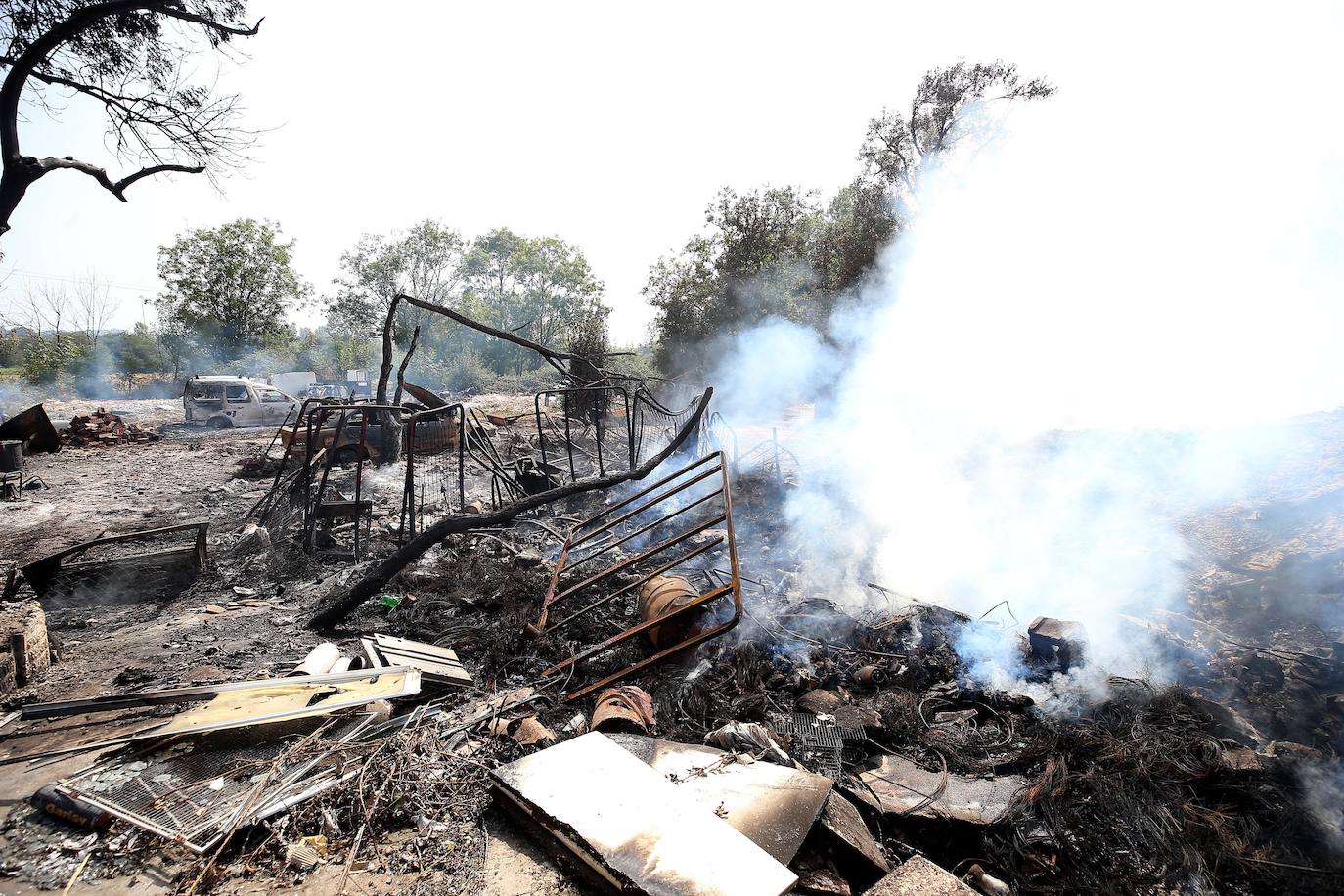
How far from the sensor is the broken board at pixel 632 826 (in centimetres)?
234

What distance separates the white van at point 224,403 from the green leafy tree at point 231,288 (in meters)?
13.2

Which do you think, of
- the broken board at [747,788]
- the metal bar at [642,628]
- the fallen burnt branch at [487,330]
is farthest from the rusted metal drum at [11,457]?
the broken board at [747,788]

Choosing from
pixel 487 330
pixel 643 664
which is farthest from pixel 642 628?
pixel 487 330

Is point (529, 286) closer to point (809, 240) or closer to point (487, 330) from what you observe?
point (809, 240)

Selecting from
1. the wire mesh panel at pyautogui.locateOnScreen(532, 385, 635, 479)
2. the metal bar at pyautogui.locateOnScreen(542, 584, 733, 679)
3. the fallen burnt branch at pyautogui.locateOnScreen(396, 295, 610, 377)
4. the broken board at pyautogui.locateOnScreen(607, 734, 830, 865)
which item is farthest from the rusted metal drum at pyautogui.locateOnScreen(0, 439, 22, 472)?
the broken board at pyautogui.locateOnScreen(607, 734, 830, 865)

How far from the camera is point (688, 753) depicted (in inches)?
133

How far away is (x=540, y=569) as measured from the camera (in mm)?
5914

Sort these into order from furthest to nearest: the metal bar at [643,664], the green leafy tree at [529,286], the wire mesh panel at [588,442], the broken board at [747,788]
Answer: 1. the green leafy tree at [529,286]
2. the wire mesh panel at [588,442]
3. the metal bar at [643,664]
4. the broken board at [747,788]

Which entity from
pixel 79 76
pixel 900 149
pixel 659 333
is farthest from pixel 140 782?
pixel 659 333

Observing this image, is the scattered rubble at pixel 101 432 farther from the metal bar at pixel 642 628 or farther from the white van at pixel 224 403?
the metal bar at pixel 642 628

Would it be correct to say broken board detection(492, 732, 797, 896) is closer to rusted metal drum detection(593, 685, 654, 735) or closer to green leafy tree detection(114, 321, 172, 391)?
rusted metal drum detection(593, 685, 654, 735)

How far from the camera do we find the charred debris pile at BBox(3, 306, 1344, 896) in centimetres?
262

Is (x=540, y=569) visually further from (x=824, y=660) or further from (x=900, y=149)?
(x=900, y=149)

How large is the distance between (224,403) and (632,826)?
2083 cm
